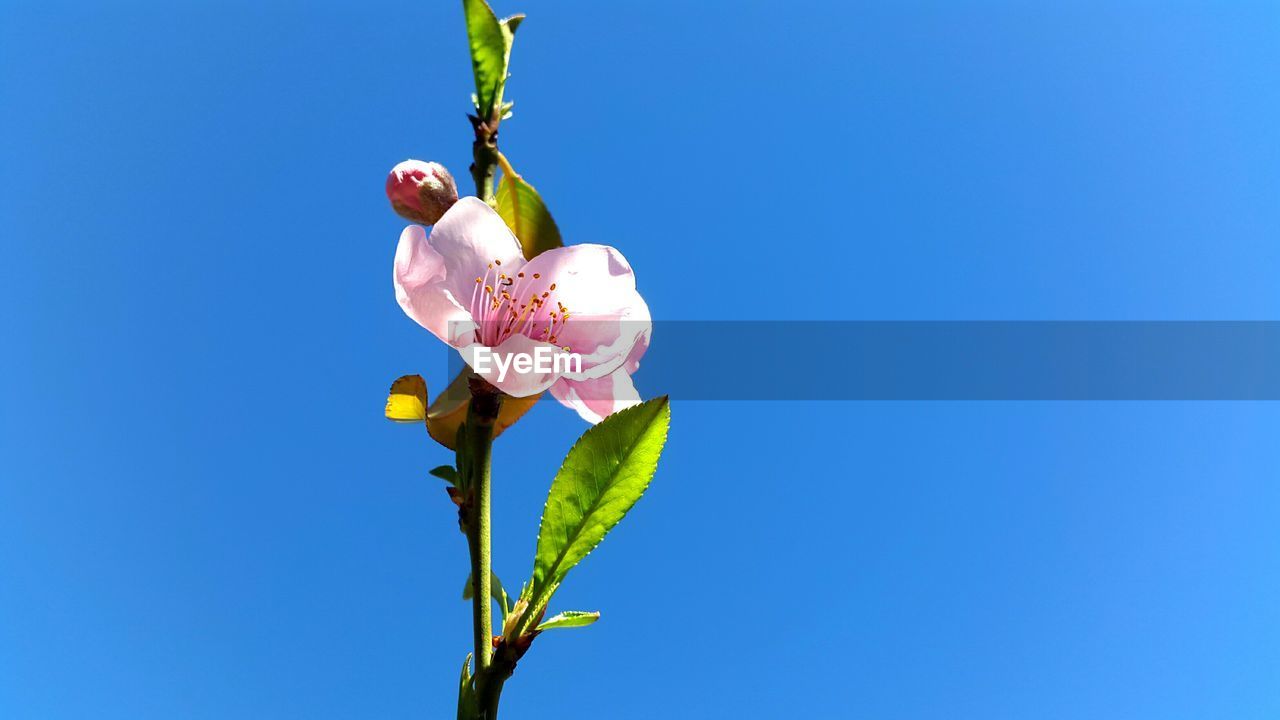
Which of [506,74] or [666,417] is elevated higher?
[506,74]

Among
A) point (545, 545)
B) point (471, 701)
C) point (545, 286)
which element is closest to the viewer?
point (471, 701)

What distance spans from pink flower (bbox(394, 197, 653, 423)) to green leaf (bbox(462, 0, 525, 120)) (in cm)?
12

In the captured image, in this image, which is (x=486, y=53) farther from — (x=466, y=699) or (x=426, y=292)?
(x=466, y=699)

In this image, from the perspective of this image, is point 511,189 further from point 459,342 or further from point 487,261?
point 459,342

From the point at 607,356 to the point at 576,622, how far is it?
0.85 feet

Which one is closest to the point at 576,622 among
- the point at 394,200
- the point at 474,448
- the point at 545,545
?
the point at 545,545

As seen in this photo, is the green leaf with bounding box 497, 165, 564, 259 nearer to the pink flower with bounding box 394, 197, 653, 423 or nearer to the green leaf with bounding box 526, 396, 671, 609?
the pink flower with bounding box 394, 197, 653, 423

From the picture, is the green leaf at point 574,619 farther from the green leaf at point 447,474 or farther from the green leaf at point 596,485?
the green leaf at point 447,474

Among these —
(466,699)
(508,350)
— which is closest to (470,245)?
(508,350)

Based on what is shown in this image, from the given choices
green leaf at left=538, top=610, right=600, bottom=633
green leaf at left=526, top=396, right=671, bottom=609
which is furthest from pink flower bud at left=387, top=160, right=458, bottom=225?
green leaf at left=538, top=610, right=600, bottom=633

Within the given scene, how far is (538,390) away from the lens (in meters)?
0.77

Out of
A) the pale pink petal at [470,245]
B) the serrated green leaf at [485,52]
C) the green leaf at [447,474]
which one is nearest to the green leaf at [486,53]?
the serrated green leaf at [485,52]

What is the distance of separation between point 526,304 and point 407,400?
0.63 ft

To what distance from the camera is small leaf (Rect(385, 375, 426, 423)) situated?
0.80 meters
